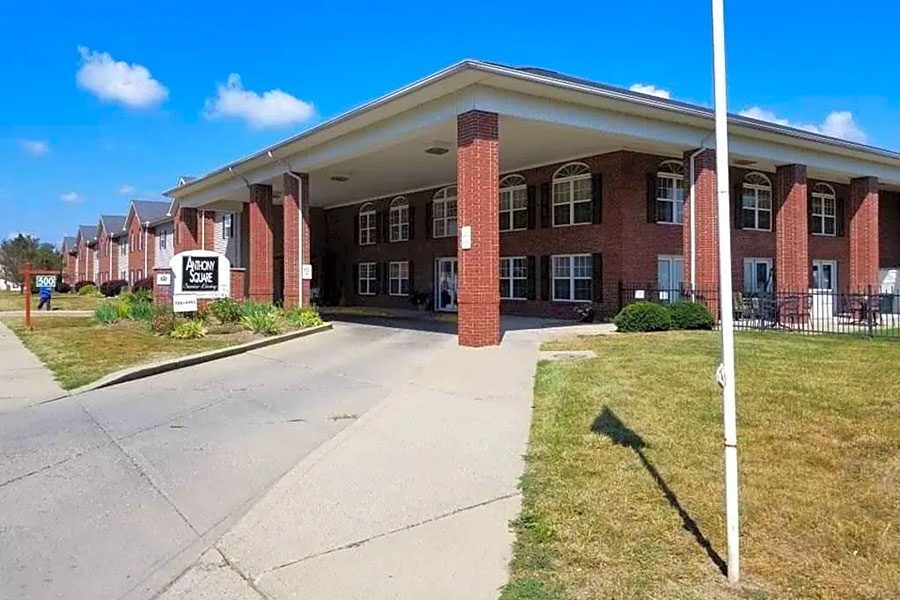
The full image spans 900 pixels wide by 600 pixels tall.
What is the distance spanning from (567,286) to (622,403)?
50.1 ft

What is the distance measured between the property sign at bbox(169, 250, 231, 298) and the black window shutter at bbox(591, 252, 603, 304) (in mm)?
10811

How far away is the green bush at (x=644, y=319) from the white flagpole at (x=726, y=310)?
43.7ft

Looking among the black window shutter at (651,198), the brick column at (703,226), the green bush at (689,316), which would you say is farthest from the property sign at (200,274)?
the brick column at (703,226)

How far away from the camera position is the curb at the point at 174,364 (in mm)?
10914

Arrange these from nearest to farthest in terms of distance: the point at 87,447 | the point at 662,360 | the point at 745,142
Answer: the point at 87,447 → the point at 662,360 → the point at 745,142

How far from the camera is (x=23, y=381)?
11.5 metres

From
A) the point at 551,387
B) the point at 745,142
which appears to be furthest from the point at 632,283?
the point at 551,387

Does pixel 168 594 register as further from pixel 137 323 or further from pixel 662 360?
pixel 137 323

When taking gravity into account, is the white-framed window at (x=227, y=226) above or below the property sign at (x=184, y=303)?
above

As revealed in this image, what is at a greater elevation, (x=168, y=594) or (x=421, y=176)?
(x=421, y=176)

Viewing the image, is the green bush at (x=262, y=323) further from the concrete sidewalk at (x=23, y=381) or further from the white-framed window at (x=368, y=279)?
the white-framed window at (x=368, y=279)

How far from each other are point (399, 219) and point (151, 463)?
25.5 m

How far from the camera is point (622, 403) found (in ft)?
27.3

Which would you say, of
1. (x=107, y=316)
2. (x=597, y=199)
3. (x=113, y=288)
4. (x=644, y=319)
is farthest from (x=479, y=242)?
(x=113, y=288)
